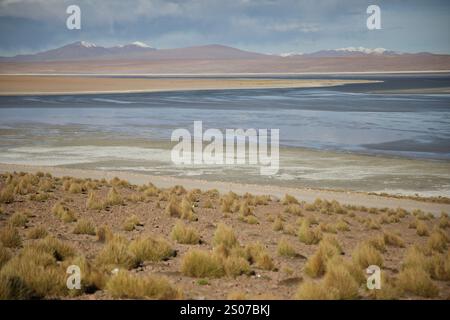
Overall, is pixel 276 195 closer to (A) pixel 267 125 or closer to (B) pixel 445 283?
(B) pixel 445 283

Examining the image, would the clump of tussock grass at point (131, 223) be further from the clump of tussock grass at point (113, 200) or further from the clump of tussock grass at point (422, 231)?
the clump of tussock grass at point (422, 231)

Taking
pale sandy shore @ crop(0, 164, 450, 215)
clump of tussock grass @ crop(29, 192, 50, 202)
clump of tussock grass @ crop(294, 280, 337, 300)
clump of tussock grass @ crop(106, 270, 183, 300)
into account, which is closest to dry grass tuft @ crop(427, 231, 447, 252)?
pale sandy shore @ crop(0, 164, 450, 215)

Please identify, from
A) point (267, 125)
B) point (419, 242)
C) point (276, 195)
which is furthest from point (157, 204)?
point (267, 125)

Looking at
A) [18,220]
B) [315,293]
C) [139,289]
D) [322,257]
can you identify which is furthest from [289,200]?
[139,289]

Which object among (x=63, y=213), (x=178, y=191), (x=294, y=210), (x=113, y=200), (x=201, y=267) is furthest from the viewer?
(x=178, y=191)

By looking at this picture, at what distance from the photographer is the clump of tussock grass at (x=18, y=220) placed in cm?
1243

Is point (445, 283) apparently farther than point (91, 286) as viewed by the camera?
Yes

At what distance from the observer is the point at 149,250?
10.1m

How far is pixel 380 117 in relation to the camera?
49.0m

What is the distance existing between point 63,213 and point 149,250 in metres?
4.30

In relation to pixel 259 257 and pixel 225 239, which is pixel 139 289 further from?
pixel 225 239

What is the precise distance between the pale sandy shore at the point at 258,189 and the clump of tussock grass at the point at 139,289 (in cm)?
1193
